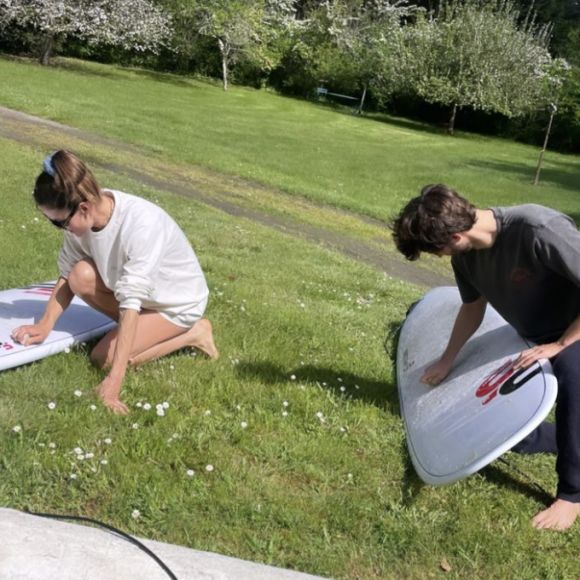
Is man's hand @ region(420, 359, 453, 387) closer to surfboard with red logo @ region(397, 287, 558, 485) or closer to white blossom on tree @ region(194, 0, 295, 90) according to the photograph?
surfboard with red logo @ region(397, 287, 558, 485)

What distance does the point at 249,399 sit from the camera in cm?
415

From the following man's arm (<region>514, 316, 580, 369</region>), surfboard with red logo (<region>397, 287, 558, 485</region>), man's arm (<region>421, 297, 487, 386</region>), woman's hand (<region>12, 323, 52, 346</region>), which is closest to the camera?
surfboard with red logo (<region>397, 287, 558, 485</region>)

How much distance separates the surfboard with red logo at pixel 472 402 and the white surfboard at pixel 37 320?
2.23m

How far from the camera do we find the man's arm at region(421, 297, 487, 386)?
4.04 m

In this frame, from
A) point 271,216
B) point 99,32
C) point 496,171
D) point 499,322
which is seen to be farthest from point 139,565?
point 99,32

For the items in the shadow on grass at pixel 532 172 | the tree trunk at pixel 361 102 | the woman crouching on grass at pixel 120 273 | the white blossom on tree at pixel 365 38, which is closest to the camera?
the woman crouching on grass at pixel 120 273

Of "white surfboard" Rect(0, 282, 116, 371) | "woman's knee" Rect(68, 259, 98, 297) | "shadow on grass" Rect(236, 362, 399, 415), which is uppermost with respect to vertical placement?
"woman's knee" Rect(68, 259, 98, 297)

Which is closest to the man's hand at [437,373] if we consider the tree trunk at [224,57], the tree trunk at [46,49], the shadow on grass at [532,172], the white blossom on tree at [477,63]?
the shadow on grass at [532,172]

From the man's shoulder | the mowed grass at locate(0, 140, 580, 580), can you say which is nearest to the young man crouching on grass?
the man's shoulder

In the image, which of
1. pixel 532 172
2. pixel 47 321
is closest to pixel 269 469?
pixel 47 321

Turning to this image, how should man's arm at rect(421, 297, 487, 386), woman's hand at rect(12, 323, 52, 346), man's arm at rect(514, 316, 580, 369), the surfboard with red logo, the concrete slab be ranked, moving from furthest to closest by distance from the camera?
woman's hand at rect(12, 323, 52, 346)
man's arm at rect(421, 297, 487, 386)
man's arm at rect(514, 316, 580, 369)
the surfboard with red logo
the concrete slab

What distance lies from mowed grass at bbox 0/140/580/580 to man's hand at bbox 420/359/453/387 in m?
0.31

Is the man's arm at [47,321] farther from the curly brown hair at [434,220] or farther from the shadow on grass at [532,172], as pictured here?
the shadow on grass at [532,172]

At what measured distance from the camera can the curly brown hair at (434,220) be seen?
10.7 feet
